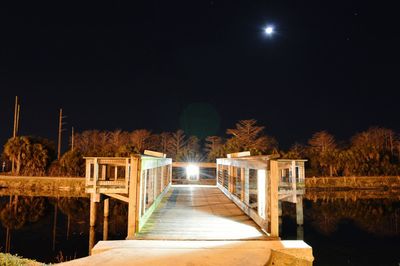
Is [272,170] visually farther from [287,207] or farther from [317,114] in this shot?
[317,114]

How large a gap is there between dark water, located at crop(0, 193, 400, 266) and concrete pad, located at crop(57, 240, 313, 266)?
17.8 ft

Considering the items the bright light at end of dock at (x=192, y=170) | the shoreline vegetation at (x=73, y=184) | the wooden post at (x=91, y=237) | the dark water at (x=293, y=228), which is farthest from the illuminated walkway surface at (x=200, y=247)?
the shoreline vegetation at (x=73, y=184)

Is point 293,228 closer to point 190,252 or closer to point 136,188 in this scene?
point 136,188

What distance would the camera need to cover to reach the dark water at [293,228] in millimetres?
9827

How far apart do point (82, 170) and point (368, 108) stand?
6825 centimetres

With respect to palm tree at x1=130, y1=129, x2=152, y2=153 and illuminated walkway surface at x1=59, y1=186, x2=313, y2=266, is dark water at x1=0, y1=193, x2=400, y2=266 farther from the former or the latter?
palm tree at x1=130, y1=129, x2=152, y2=153

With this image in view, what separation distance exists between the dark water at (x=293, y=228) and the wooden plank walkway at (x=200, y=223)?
380 cm

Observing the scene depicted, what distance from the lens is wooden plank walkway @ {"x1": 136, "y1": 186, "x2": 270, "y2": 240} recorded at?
17.2 feet

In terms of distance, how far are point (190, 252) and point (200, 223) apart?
2191 mm

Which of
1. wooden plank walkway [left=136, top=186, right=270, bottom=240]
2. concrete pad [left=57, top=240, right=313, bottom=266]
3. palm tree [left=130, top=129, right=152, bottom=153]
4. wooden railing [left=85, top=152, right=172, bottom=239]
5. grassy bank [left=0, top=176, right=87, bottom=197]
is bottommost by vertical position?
grassy bank [left=0, top=176, right=87, bottom=197]

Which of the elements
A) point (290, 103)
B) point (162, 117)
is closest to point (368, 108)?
point (290, 103)

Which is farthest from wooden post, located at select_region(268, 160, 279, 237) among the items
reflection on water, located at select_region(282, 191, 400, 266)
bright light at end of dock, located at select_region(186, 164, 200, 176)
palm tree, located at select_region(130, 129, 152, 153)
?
palm tree, located at select_region(130, 129, 152, 153)

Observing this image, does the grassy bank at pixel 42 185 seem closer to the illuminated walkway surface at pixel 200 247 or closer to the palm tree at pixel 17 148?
the palm tree at pixel 17 148

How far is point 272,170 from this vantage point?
520cm
